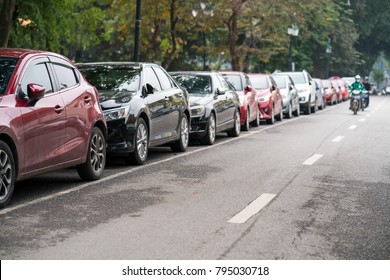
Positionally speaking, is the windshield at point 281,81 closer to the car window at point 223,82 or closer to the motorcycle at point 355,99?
the motorcycle at point 355,99

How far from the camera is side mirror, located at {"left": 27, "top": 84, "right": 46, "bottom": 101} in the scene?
879 cm

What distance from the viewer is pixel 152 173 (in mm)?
11844

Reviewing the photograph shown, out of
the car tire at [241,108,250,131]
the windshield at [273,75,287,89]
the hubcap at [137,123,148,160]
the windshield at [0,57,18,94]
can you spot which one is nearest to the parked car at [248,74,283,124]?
the windshield at [273,75,287,89]

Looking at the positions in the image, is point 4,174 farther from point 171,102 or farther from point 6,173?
point 171,102

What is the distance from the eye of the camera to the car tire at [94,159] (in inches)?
417

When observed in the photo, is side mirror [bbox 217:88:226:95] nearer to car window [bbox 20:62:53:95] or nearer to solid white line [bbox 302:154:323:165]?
solid white line [bbox 302:154:323:165]

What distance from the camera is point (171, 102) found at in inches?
558

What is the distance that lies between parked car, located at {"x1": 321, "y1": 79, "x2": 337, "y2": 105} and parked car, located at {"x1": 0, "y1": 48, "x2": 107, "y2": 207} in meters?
36.5

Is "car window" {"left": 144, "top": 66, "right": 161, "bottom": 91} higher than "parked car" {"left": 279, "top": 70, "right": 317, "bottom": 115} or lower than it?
higher

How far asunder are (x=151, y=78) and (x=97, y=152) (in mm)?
3214

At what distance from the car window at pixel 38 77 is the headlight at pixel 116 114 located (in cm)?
248

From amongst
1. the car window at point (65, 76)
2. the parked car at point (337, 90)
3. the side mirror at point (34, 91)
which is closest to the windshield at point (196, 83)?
the car window at point (65, 76)

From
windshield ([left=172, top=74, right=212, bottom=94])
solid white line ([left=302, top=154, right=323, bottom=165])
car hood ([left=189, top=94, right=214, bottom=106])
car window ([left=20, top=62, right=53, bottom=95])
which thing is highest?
car window ([left=20, top=62, right=53, bottom=95])

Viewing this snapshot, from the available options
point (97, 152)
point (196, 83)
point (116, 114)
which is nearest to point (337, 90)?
point (196, 83)
